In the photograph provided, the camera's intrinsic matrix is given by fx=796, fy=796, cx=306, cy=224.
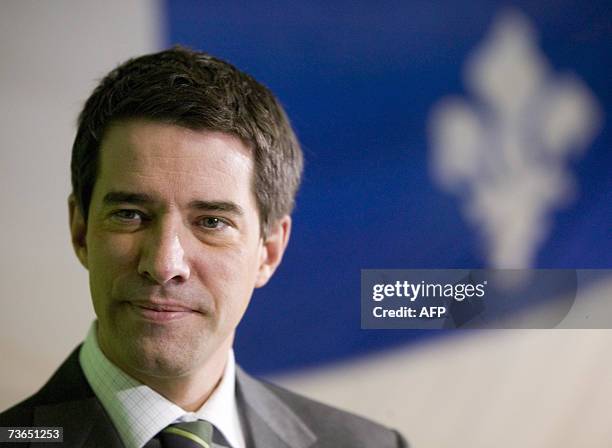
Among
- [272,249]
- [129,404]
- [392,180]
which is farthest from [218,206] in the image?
[392,180]

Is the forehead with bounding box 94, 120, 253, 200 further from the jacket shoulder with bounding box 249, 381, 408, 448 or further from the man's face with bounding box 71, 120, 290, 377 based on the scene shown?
the jacket shoulder with bounding box 249, 381, 408, 448

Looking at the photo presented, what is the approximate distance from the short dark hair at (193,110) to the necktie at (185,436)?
1.59 ft

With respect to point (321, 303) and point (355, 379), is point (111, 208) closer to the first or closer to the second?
point (321, 303)

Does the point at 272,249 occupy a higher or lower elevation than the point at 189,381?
higher

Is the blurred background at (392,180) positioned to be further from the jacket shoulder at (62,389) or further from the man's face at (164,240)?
the man's face at (164,240)

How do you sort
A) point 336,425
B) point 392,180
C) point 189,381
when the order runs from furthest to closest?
point 392,180 < point 336,425 < point 189,381

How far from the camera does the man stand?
1770 mm

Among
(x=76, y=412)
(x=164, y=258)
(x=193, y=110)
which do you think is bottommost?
(x=76, y=412)

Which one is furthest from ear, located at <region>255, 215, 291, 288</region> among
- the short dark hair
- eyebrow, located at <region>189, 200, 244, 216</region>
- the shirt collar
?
the shirt collar

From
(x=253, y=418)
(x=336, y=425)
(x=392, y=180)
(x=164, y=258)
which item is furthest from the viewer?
(x=392, y=180)

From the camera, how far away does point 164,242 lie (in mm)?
1742

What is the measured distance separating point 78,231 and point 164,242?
0.30 m

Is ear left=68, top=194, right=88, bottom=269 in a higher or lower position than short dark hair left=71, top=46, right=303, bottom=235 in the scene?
lower

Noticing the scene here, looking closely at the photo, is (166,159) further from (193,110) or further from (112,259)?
(112,259)
